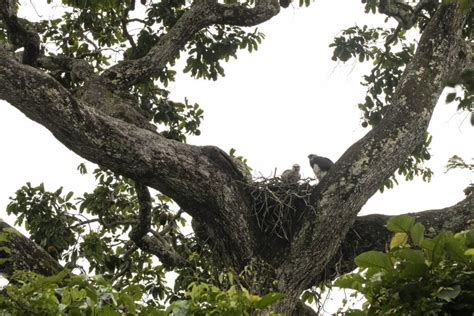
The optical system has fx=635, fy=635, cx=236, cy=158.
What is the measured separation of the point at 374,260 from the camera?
2186 millimetres

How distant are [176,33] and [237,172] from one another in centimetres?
179

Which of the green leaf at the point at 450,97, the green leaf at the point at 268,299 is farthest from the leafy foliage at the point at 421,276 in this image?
the green leaf at the point at 450,97

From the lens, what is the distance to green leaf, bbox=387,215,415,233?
2199 millimetres

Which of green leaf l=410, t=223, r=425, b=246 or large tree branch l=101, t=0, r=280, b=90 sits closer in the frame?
green leaf l=410, t=223, r=425, b=246

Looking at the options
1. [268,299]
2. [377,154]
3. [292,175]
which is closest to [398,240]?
[268,299]

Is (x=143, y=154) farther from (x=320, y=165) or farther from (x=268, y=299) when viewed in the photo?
(x=320, y=165)

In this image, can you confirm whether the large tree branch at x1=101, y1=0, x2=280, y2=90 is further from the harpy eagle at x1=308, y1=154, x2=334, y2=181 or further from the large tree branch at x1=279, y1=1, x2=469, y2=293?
the harpy eagle at x1=308, y1=154, x2=334, y2=181

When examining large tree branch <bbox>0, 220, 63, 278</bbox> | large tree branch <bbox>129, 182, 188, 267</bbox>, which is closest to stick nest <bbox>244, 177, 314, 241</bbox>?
large tree branch <bbox>129, 182, 188, 267</bbox>

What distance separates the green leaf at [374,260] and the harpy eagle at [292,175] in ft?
12.6

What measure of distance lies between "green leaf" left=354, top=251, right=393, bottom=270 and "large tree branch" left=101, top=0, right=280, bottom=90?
14.2 ft

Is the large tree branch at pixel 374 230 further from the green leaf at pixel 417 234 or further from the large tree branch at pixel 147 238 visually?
the green leaf at pixel 417 234

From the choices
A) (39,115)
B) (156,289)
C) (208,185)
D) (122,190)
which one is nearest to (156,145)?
(208,185)

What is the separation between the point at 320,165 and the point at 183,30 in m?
2.61

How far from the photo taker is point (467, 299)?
2014mm
